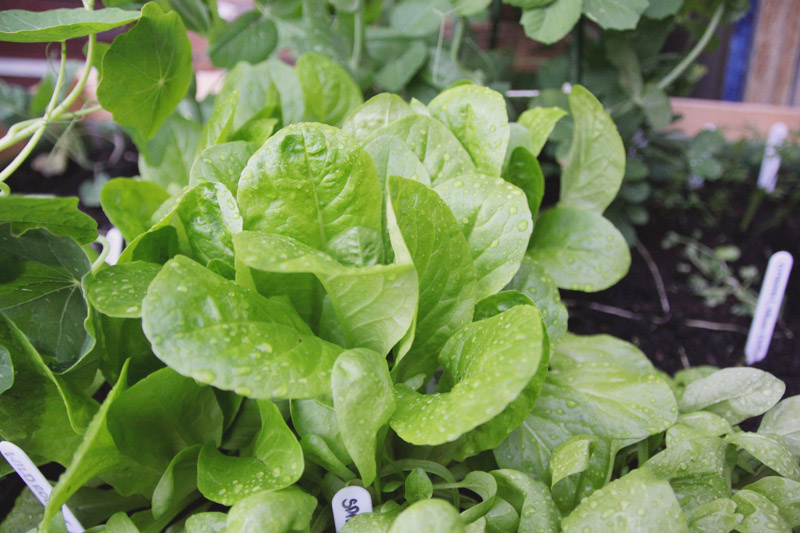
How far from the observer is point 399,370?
0.56 m

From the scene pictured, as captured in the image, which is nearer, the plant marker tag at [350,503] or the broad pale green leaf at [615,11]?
the plant marker tag at [350,503]

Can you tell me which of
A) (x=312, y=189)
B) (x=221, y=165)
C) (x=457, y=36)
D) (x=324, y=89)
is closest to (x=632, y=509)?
(x=312, y=189)

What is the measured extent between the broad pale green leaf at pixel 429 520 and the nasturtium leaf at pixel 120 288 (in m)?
0.23

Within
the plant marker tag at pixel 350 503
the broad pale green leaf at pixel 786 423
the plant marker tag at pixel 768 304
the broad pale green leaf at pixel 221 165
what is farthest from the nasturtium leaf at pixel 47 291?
the plant marker tag at pixel 768 304

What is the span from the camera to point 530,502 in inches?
18.4

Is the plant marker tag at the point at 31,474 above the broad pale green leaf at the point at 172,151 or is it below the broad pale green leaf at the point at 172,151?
below

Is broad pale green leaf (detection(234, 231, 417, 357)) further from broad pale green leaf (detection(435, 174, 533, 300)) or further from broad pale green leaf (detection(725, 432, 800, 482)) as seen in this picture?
broad pale green leaf (detection(725, 432, 800, 482))

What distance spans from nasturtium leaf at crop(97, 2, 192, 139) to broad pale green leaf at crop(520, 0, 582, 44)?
1.42 feet

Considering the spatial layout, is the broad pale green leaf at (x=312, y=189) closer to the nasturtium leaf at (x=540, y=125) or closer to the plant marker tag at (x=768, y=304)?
the nasturtium leaf at (x=540, y=125)

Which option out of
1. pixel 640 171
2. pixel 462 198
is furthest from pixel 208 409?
pixel 640 171

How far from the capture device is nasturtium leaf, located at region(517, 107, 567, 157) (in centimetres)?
64

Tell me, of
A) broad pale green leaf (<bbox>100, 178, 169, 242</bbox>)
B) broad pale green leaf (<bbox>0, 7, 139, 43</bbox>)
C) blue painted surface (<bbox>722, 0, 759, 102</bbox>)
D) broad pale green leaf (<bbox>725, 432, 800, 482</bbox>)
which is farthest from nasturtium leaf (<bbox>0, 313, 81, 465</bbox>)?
blue painted surface (<bbox>722, 0, 759, 102</bbox>)

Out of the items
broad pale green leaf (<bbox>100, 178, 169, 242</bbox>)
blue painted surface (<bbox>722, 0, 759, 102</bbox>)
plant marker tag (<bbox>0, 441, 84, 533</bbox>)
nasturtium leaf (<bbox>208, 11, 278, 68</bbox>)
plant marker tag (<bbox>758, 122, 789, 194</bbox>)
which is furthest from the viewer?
blue painted surface (<bbox>722, 0, 759, 102</bbox>)

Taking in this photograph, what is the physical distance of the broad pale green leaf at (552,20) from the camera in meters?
0.77
